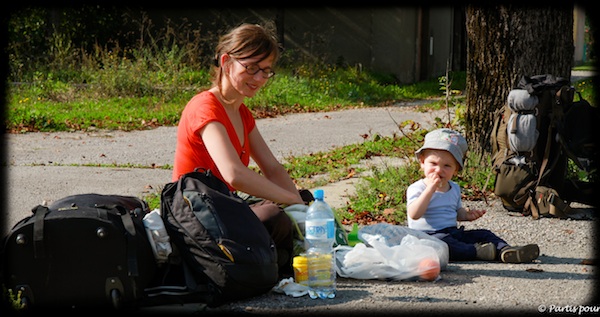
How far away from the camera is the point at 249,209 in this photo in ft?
15.8

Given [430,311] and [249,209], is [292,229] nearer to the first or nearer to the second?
[249,209]

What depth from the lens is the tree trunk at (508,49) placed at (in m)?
7.95

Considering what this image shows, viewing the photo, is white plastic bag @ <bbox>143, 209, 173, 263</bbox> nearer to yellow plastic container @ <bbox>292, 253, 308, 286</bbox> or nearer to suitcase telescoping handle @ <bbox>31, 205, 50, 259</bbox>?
suitcase telescoping handle @ <bbox>31, 205, 50, 259</bbox>

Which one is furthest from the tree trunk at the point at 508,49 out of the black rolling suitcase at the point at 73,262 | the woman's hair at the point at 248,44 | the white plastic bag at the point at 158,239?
the black rolling suitcase at the point at 73,262

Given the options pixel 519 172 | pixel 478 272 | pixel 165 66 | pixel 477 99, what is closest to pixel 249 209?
pixel 478 272

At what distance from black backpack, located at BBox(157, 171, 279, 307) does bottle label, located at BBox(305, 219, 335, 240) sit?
0.78ft

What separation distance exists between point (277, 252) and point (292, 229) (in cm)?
17

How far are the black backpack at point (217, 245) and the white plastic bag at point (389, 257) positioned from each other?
2.07 ft

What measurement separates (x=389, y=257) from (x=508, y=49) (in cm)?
349

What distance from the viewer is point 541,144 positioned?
7023 millimetres
